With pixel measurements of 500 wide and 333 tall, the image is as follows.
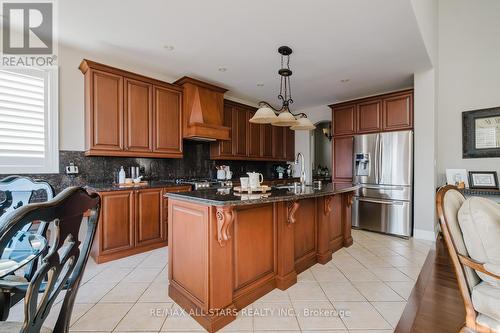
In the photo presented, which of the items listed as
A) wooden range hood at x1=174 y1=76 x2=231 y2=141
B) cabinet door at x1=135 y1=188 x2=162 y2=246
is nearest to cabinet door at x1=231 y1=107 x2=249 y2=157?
wooden range hood at x1=174 y1=76 x2=231 y2=141

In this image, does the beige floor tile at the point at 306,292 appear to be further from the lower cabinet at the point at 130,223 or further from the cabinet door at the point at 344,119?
the cabinet door at the point at 344,119

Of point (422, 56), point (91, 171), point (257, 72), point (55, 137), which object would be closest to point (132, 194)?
point (91, 171)

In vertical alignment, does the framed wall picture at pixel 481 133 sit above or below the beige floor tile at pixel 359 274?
above

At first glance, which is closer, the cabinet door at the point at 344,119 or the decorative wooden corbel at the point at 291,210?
the decorative wooden corbel at the point at 291,210

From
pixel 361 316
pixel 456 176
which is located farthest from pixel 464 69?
pixel 361 316

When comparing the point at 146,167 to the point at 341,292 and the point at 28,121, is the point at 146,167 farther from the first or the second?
the point at 341,292

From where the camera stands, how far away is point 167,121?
374cm

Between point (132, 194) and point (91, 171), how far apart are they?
2.60 feet

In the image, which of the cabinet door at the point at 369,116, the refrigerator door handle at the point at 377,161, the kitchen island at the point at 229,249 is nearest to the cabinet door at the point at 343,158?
the cabinet door at the point at 369,116

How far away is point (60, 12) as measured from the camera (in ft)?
7.64

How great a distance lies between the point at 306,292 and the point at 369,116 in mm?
3455

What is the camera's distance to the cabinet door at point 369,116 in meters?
4.21

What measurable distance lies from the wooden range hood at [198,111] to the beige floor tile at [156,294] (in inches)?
88.5

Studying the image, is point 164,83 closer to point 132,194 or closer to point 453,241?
point 132,194
